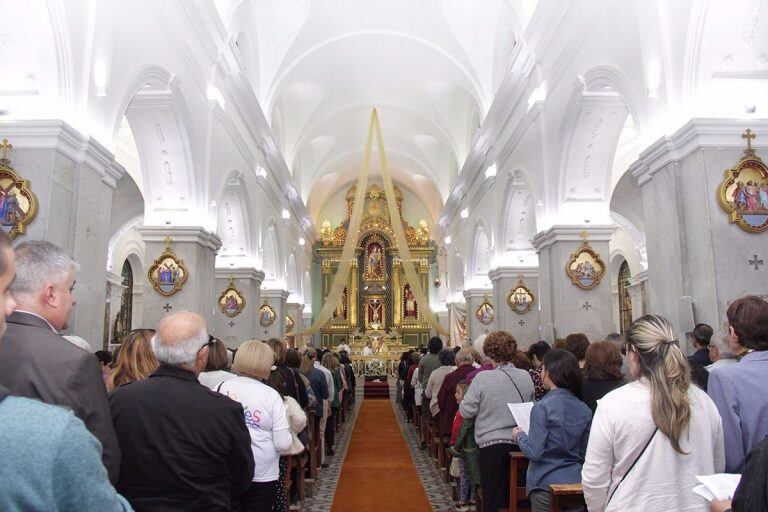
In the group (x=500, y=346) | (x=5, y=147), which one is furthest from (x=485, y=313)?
(x=5, y=147)

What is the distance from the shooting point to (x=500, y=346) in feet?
13.9

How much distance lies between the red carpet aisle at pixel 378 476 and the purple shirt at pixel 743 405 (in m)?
3.82

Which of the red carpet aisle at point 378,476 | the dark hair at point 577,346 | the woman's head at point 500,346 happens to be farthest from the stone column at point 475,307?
the woman's head at point 500,346

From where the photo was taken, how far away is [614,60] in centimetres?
715

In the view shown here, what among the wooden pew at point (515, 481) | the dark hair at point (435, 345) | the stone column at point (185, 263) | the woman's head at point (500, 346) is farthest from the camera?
the stone column at point (185, 263)

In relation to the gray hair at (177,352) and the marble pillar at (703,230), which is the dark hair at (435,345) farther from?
the gray hair at (177,352)

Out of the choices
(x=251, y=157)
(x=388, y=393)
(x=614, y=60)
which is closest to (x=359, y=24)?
(x=251, y=157)

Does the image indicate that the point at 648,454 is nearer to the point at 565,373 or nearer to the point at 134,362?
the point at 565,373

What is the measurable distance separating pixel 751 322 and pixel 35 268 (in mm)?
2469

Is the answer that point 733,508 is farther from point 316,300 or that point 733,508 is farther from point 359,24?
point 316,300

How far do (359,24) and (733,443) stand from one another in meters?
13.6

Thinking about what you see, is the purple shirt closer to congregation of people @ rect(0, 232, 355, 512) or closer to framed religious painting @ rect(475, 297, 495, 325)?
congregation of people @ rect(0, 232, 355, 512)

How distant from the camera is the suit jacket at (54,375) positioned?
1.82 metres

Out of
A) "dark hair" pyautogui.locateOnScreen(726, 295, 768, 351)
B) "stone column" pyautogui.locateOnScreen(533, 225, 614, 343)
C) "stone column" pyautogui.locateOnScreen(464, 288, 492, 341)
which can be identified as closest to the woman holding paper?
"dark hair" pyautogui.locateOnScreen(726, 295, 768, 351)
